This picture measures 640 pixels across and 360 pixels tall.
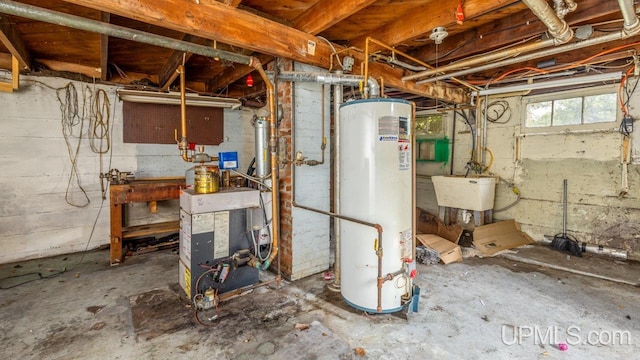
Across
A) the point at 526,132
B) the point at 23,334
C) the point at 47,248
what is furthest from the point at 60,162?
the point at 526,132

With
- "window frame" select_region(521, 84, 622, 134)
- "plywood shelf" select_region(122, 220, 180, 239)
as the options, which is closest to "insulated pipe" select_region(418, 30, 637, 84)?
"window frame" select_region(521, 84, 622, 134)

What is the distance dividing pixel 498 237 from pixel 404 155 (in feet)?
8.82

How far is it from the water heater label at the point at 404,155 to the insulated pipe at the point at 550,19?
106 centimetres

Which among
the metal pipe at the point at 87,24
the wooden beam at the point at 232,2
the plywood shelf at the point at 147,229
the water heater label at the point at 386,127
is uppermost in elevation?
the wooden beam at the point at 232,2

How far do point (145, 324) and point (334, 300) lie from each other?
1.41 metres

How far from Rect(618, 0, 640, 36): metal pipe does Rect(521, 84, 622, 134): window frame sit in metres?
1.92

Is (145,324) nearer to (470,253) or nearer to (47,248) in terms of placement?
(47,248)

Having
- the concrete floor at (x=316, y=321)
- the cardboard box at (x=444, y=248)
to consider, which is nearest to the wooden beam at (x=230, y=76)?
the concrete floor at (x=316, y=321)

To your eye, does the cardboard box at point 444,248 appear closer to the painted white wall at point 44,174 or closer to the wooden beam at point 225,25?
the wooden beam at point 225,25

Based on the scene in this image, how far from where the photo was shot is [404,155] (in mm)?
2227

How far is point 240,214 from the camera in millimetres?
2570

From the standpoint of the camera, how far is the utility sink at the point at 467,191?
13.0ft

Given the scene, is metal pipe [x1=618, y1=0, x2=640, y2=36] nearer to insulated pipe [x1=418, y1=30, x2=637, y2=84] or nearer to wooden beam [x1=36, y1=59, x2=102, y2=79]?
insulated pipe [x1=418, y1=30, x2=637, y2=84]

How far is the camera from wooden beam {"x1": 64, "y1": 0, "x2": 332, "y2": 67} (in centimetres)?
179
